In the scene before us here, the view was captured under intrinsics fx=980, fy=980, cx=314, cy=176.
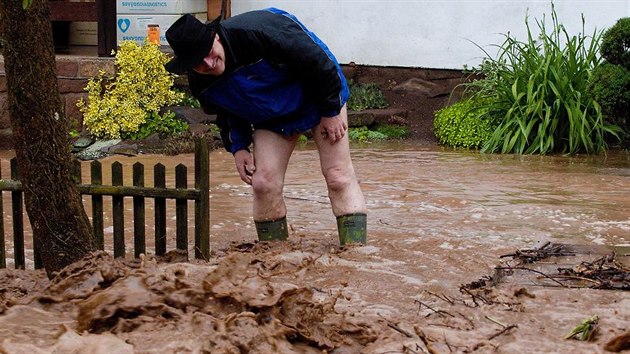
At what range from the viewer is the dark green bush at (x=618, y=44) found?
430 inches

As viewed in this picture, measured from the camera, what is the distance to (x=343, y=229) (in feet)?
20.1

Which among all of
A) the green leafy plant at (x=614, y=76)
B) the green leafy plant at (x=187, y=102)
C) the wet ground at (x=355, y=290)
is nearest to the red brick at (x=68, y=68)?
the green leafy plant at (x=187, y=102)

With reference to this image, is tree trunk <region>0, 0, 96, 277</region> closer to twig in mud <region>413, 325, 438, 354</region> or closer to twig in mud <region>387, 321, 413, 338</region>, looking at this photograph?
twig in mud <region>387, 321, 413, 338</region>

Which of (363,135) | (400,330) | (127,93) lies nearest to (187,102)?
(127,93)

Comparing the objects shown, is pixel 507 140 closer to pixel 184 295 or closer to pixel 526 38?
pixel 526 38

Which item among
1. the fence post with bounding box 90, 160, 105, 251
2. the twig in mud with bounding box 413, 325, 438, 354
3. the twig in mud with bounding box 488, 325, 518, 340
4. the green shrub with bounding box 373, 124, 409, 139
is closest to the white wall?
the green shrub with bounding box 373, 124, 409, 139

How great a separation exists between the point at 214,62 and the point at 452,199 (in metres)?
3.60

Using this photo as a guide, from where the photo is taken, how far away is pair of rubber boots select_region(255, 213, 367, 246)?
610 cm

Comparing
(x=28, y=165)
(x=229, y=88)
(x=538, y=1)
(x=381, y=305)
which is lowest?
(x=381, y=305)

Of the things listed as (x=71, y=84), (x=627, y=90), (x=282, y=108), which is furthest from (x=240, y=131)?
(x=71, y=84)

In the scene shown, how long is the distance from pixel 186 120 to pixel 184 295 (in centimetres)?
882

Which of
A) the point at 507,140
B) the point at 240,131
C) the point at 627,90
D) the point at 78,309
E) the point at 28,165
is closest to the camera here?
the point at 78,309

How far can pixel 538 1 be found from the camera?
13375 millimetres

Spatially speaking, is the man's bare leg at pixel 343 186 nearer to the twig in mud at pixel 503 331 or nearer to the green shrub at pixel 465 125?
the twig in mud at pixel 503 331
